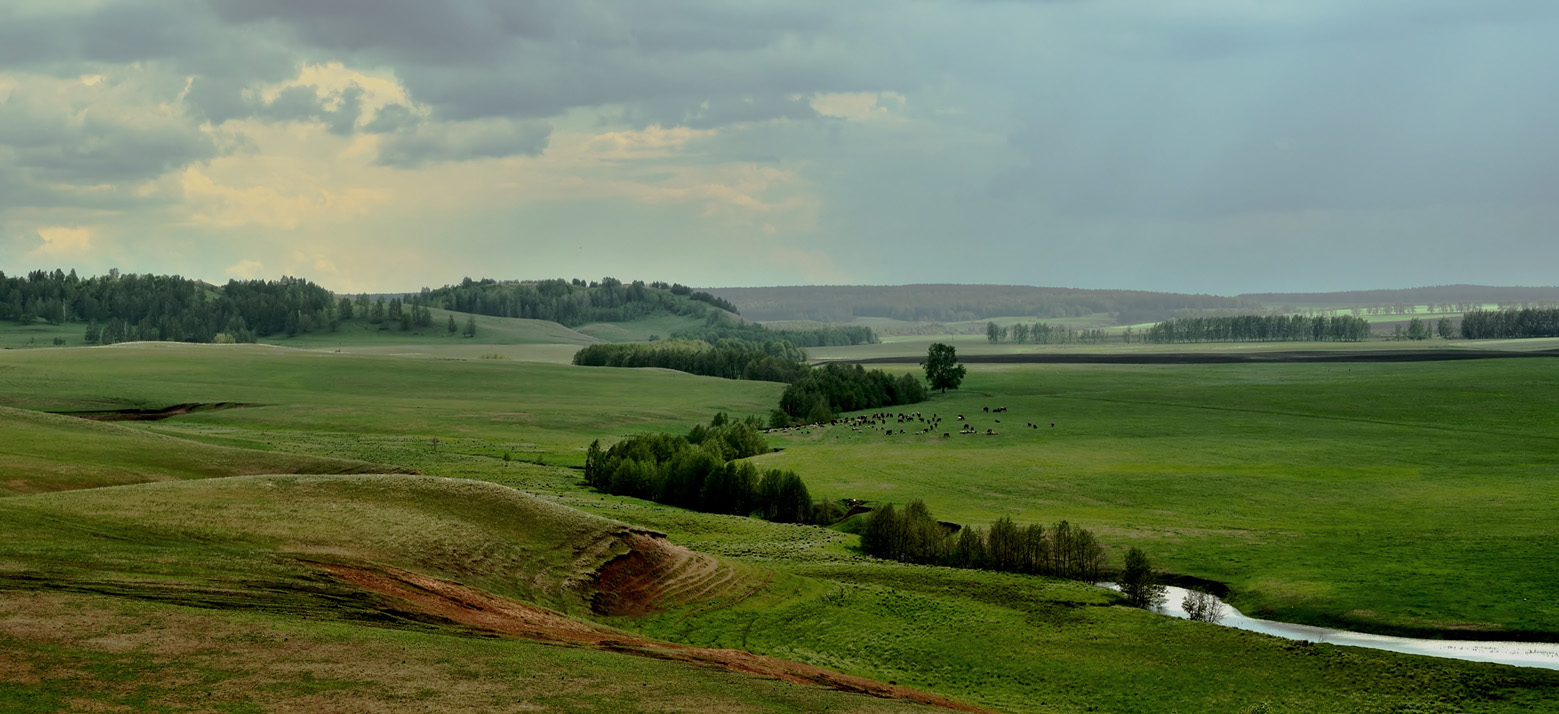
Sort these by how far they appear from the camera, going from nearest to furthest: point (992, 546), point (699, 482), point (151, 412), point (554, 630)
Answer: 1. point (554, 630)
2. point (992, 546)
3. point (699, 482)
4. point (151, 412)

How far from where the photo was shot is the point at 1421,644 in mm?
47000

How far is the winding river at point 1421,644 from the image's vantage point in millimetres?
44531

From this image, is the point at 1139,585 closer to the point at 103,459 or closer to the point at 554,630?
the point at 554,630

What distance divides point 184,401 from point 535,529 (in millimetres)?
98167

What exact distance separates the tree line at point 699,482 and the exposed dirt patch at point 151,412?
57.0 m

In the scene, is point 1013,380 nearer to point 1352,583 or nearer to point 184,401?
point 184,401

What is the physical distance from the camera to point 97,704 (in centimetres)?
2464

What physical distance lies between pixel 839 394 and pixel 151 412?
3253 inches

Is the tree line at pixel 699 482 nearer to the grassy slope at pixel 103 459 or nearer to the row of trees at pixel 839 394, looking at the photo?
the grassy slope at pixel 103 459

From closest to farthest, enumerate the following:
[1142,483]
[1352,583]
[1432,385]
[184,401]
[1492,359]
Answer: [1352,583], [1142,483], [184,401], [1432,385], [1492,359]

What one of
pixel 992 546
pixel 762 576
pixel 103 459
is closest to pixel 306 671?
pixel 762 576

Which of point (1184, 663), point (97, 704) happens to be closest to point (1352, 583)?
point (1184, 663)

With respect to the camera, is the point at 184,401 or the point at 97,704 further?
the point at 184,401

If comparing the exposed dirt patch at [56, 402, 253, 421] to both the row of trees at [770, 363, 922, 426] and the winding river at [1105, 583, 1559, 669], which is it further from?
the winding river at [1105, 583, 1559, 669]
